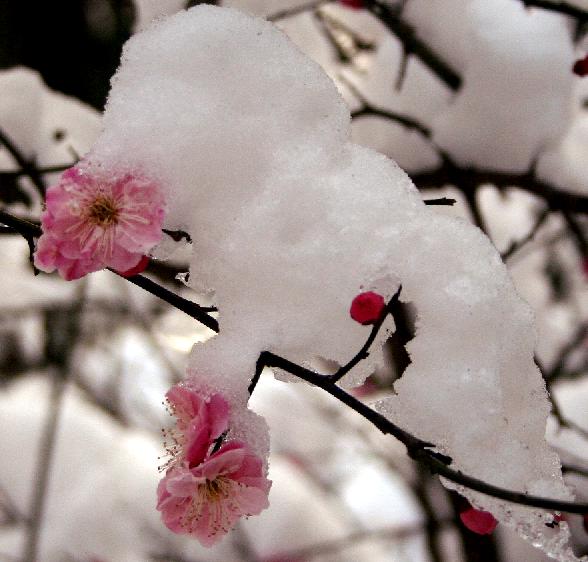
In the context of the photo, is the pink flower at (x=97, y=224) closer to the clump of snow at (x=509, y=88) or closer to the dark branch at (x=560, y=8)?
the dark branch at (x=560, y=8)

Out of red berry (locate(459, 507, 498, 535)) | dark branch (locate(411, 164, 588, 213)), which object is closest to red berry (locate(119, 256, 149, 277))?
red berry (locate(459, 507, 498, 535))

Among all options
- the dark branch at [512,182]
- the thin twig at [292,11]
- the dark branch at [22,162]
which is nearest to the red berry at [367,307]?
the dark branch at [22,162]

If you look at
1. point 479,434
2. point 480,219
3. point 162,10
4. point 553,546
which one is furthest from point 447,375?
point 162,10

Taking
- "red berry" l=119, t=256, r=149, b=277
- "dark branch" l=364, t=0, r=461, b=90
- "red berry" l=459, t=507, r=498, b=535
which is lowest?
"dark branch" l=364, t=0, r=461, b=90

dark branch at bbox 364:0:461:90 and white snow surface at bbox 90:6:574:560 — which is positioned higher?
white snow surface at bbox 90:6:574:560

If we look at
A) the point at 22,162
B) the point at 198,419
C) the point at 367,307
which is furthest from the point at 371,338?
the point at 22,162

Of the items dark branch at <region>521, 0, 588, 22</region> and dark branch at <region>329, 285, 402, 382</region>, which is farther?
dark branch at <region>521, 0, 588, 22</region>

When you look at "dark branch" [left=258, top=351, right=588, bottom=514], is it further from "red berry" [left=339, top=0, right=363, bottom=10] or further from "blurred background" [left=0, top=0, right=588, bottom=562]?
"red berry" [left=339, top=0, right=363, bottom=10]
